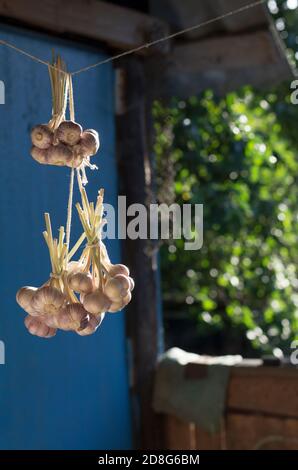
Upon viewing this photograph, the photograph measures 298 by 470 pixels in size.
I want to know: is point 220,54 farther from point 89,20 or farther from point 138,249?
point 138,249

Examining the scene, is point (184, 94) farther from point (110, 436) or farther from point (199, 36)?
point (110, 436)

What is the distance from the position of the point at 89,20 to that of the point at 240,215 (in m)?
1.90

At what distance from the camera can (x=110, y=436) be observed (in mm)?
3592

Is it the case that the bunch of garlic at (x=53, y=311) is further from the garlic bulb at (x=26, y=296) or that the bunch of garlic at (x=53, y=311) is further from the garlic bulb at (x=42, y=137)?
the garlic bulb at (x=42, y=137)

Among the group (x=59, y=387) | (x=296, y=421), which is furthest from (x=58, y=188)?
(x=296, y=421)

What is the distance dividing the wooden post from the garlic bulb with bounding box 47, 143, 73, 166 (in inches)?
64.0

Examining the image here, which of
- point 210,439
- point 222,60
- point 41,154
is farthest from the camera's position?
point 222,60

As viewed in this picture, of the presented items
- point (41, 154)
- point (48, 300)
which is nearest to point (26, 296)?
point (48, 300)

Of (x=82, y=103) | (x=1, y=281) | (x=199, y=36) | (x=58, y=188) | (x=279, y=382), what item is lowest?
(x=279, y=382)

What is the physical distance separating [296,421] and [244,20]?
76.6 inches

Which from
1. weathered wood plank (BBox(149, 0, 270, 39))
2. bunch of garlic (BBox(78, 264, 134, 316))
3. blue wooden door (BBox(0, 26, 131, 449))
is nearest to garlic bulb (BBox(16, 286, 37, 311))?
bunch of garlic (BBox(78, 264, 134, 316))

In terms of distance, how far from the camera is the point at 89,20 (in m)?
3.39

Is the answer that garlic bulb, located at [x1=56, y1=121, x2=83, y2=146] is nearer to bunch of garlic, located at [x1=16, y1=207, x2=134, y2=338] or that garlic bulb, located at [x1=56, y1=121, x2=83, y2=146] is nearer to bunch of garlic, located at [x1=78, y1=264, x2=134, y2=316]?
bunch of garlic, located at [x1=16, y1=207, x2=134, y2=338]

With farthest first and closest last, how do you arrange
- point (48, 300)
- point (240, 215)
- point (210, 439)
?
point (240, 215)
point (210, 439)
point (48, 300)
